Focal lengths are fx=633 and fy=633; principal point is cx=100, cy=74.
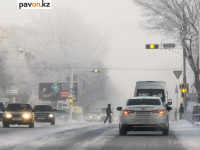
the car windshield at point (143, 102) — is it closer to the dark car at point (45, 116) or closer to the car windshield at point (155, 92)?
the car windshield at point (155, 92)

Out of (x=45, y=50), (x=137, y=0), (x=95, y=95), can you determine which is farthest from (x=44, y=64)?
(x=137, y=0)

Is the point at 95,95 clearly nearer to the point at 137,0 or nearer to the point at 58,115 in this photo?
the point at 58,115

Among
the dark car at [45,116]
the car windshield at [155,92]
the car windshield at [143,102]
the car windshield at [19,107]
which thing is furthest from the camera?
the dark car at [45,116]

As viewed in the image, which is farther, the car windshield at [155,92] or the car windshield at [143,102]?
the car windshield at [155,92]

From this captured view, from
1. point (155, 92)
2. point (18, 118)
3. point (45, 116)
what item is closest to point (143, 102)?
point (18, 118)

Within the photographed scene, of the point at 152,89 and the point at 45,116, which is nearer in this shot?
the point at 152,89

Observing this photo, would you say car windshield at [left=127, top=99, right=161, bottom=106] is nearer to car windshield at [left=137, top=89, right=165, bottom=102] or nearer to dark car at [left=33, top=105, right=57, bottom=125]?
car windshield at [left=137, top=89, right=165, bottom=102]

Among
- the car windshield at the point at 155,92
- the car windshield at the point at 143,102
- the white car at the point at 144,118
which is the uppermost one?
the car windshield at the point at 155,92

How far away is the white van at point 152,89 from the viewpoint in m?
42.8

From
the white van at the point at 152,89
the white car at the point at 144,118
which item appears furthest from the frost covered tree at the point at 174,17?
the white car at the point at 144,118

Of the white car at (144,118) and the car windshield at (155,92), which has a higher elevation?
the car windshield at (155,92)

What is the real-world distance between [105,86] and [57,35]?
15307 millimetres

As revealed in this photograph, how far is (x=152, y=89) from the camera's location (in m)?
43.0

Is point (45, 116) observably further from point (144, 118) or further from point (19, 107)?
point (144, 118)
